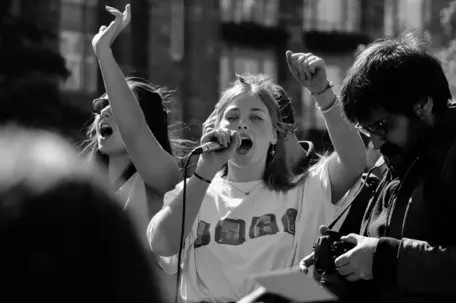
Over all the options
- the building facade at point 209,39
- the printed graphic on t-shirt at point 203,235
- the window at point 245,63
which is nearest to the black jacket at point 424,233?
the printed graphic on t-shirt at point 203,235

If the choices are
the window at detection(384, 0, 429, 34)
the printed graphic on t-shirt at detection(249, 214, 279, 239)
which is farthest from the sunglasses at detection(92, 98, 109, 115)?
the window at detection(384, 0, 429, 34)

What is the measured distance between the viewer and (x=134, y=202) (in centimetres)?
361

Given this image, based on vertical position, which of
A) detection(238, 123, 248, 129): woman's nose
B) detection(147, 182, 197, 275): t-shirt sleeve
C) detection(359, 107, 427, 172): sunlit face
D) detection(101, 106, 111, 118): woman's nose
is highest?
detection(359, 107, 427, 172): sunlit face

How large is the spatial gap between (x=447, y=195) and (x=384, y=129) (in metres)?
0.28

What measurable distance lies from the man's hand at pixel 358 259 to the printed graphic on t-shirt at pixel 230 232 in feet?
2.08

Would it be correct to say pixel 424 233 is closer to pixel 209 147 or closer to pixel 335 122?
pixel 335 122

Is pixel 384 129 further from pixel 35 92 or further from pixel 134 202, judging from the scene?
pixel 35 92

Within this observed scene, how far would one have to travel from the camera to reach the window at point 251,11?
23484 mm

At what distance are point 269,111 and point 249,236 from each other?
554 millimetres

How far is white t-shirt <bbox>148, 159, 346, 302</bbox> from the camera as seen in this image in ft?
10.3

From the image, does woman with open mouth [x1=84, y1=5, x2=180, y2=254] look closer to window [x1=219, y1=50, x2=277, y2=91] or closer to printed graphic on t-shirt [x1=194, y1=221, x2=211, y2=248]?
printed graphic on t-shirt [x1=194, y1=221, x2=211, y2=248]

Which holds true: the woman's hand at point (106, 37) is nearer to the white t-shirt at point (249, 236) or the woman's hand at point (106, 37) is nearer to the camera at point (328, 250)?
the white t-shirt at point (249, 236)

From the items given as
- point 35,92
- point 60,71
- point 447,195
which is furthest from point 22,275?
point 60,71

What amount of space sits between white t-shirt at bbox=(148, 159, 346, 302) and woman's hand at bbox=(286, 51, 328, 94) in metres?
0.30
